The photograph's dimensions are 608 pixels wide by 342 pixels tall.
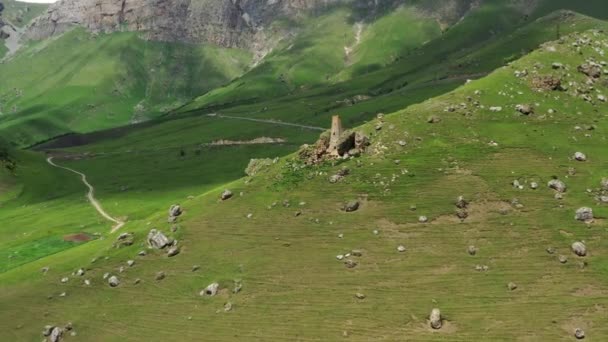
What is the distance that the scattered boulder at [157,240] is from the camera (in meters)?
64.2

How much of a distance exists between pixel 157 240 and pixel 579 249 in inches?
1790

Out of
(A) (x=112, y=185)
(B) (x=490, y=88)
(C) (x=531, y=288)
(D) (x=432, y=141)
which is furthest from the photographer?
(A) (x=112, y=185)

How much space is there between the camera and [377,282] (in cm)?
5125

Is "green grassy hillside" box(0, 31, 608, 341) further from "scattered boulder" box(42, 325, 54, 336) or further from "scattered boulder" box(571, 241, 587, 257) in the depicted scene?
"scattered boulder" box(42, 325, 54, 336)

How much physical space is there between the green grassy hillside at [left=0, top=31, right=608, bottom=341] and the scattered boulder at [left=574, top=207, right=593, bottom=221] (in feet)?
2.47

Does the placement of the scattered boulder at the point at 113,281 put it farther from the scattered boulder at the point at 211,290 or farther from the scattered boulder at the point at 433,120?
the scattered boulder at the point at 433,120

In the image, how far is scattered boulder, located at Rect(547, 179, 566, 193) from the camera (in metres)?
59.7

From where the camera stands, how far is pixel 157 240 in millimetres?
64812

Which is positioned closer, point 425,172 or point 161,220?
point 425,172

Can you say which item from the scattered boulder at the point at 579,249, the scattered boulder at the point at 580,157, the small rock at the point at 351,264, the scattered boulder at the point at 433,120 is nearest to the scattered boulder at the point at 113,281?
the small rock at the point at 351,264

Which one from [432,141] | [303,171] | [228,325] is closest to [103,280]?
[228,325]

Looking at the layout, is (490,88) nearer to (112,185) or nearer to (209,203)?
(209,203)

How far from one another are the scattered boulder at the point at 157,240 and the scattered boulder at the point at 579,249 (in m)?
43.4

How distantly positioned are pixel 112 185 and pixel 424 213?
133 meters
